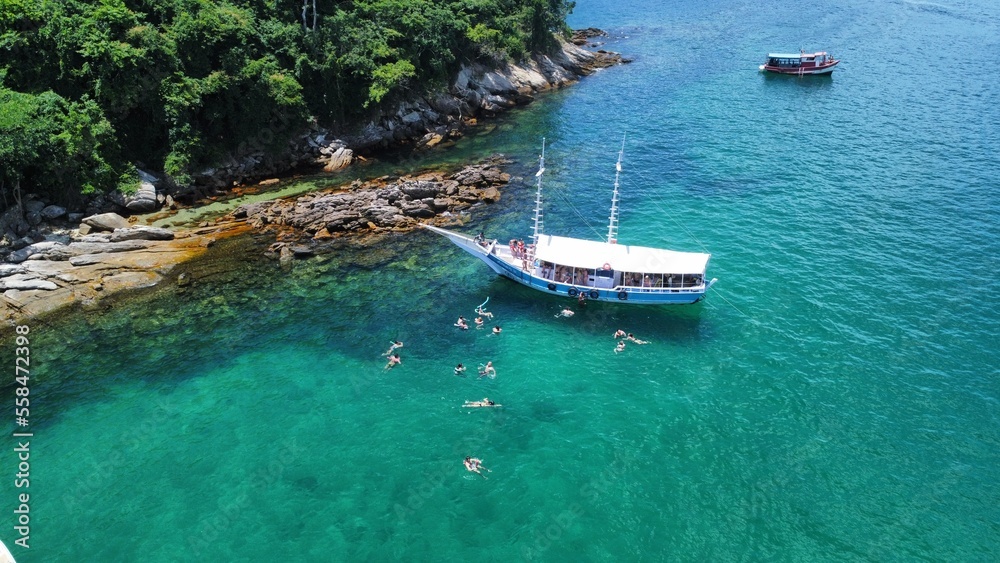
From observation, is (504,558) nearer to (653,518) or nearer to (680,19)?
(653,518)

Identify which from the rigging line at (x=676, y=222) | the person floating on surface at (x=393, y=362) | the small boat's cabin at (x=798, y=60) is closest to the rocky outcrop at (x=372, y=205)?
the rigging line at (x=676, y=222)

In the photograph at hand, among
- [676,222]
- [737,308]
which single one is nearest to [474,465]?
[737,308]

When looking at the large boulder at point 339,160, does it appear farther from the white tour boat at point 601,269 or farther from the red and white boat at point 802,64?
the red and white boat at point 802,64

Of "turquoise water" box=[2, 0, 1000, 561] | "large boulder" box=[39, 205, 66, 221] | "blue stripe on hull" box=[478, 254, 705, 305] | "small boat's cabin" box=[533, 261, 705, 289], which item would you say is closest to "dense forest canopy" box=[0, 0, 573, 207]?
"large boulder" box=[39, 205, 66, 221]

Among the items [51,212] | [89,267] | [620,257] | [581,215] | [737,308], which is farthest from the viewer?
[581,215]

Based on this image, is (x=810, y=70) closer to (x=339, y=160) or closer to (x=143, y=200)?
(x=339, y=160)

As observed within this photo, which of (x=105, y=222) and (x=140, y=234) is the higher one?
(x=105, y=222)

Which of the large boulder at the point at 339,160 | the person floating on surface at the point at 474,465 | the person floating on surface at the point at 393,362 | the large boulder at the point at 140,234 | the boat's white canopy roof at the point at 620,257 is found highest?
the large boulder at the point at 339,160
